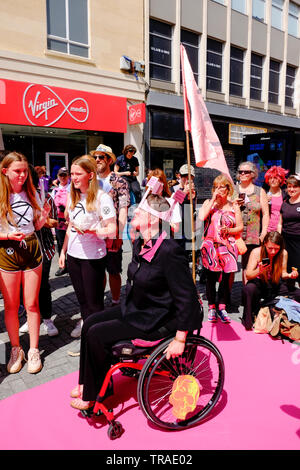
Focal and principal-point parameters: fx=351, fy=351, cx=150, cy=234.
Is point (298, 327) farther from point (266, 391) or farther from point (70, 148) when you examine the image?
point (70, 148)

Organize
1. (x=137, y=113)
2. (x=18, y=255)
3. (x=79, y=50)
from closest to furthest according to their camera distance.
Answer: (x=18, y=255), (x=79, y=50), (x=137, y=113)

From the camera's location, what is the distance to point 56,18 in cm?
1117

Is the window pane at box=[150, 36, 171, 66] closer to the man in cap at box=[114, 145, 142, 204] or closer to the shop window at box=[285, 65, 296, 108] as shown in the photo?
the man in cap at box=[114, 145, 142, 204]

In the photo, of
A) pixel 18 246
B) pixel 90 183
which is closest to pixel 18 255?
pixel 18 246

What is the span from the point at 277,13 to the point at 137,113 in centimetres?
1178

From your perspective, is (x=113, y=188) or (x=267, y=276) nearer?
(x=113, y=188)

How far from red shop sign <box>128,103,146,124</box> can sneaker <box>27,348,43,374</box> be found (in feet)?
34.8

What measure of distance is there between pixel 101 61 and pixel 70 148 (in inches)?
125

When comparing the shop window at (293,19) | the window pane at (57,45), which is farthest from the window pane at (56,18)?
the shop window at (293,19)

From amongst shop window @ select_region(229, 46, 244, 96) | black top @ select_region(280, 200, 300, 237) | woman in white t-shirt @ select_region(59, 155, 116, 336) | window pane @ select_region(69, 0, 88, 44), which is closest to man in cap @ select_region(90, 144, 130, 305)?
woman in white t-shirt @ select_region(59, 155, 116, 336)

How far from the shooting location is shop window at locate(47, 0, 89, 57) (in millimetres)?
11086

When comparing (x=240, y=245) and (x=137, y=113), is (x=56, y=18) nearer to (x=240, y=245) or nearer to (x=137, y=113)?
(x=137, y=113)

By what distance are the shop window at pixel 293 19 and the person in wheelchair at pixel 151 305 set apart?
21.5 m

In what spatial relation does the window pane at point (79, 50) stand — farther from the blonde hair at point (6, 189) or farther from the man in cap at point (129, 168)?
the blonde hair at point (6, 189)
